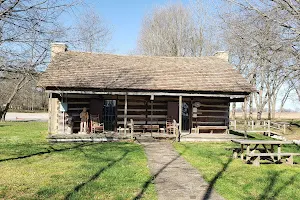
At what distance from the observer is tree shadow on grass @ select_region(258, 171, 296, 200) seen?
661 centimetres

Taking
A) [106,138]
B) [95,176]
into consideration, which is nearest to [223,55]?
[106,138]

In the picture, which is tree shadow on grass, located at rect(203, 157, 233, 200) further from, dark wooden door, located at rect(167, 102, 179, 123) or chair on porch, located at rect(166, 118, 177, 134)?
dark wooden door, located at rect(167, 102, 179, 123)

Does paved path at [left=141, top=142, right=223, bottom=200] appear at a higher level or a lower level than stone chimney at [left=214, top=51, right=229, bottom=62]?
lower

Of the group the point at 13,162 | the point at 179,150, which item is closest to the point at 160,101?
the point at 179,150

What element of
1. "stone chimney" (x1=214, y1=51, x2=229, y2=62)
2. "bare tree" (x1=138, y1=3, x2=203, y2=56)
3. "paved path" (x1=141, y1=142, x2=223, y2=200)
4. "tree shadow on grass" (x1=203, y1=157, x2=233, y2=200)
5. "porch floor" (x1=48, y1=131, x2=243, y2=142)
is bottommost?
"tree shadow on grass" (x1=203, y1=157, x2=233, y2=200)

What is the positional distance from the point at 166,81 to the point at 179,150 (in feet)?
17.9

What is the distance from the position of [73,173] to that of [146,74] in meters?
10.5

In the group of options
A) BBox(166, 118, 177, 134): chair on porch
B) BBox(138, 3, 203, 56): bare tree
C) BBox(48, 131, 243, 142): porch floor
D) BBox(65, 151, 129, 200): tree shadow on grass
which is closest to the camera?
BBox(65, 151, 129, 200): tree shadow on grass

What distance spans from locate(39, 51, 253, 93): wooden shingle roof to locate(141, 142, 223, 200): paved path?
223 inches

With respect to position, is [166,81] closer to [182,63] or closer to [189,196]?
[182,63]

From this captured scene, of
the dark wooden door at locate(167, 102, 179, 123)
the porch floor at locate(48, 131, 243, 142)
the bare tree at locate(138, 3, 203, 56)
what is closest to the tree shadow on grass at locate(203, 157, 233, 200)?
the porch floor at locate(48, 131, 243, 142)

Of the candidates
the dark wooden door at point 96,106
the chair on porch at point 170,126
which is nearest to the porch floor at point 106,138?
the chair on porch at point 170,126

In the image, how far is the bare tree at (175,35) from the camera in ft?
121

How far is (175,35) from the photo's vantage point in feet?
122
